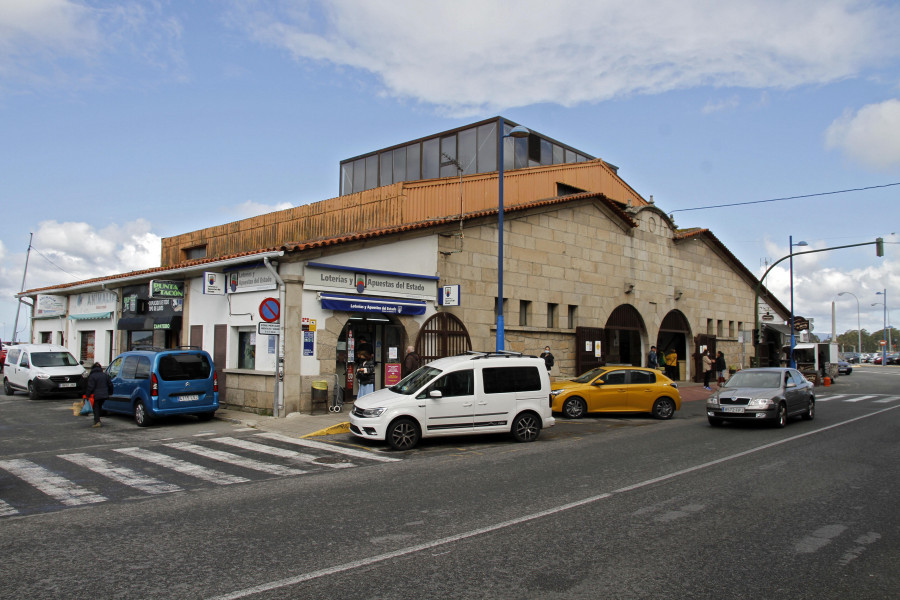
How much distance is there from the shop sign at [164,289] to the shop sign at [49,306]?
11.7 m

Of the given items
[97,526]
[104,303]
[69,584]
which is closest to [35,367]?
[104,303]

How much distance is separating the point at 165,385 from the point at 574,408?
1051 centimetres

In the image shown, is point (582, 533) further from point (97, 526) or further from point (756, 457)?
point (756, 457)

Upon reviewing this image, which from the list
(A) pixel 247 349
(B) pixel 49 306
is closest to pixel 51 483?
(A) pixel 247 349

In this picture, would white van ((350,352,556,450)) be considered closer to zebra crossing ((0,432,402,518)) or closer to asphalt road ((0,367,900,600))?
asphalt road ((0,367,900,600))

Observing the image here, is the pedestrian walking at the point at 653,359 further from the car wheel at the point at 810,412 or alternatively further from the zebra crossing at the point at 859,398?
the car wheel at the point at 810,412

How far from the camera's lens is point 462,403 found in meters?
12.3

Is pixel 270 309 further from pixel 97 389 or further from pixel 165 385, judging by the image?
pixel 97 389

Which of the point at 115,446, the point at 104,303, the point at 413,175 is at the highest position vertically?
the point at 413,175

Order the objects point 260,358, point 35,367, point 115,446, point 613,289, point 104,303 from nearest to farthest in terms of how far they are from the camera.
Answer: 1. point 115,446
2. point 260,358
3. point 35,367
4. point 104,303
5. point 613,289

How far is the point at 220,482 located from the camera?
890cm

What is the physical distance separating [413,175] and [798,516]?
2458 centimetres

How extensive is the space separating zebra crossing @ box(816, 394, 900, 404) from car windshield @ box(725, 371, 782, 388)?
9.84 m

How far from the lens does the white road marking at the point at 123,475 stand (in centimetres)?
850
